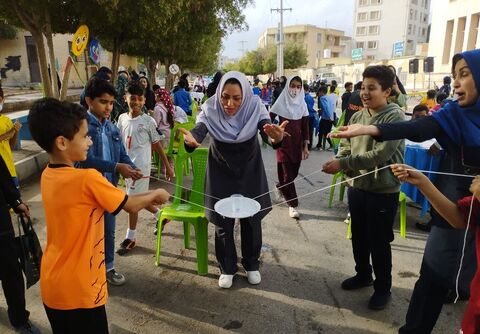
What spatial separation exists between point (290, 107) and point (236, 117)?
2.18m

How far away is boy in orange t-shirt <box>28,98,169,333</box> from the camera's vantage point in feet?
5.12

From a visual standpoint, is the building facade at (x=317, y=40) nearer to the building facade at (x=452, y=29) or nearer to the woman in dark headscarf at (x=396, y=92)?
the building facade at (x=452, y=29)

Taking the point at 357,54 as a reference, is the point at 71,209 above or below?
below

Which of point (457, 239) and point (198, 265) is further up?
point (457, 239)

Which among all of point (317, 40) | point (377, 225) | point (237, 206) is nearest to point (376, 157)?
point (377, 225)

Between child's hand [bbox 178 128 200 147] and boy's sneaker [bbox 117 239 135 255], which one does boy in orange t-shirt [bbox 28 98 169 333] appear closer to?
child's hand [bbox 178 128 200 147]

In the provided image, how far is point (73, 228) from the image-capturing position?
1598 millimetres

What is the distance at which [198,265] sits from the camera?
10.7 feet

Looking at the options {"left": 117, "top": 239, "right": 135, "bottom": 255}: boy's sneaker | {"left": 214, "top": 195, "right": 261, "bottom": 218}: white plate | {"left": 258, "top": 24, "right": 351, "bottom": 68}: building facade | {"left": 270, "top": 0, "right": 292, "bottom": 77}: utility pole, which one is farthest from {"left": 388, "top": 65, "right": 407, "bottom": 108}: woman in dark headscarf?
{"left": 258, "top": 24, "right": 351, "bottom": 68}: building facade

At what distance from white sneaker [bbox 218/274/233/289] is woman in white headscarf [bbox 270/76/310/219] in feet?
6.01

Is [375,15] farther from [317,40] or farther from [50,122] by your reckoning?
[50,122]

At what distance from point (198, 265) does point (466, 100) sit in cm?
249

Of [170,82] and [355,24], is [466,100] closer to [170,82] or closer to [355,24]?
[170,82]

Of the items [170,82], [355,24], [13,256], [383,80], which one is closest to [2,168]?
[13,256]
